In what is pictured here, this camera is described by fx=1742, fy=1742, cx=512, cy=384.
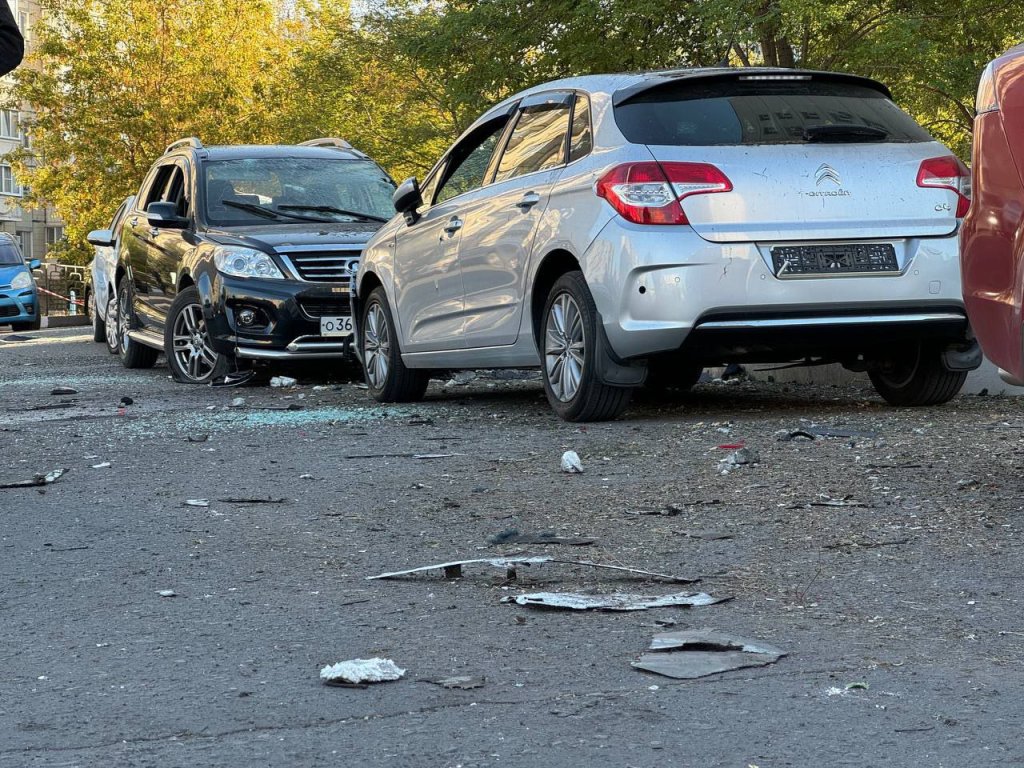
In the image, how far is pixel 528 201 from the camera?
29.9 ft

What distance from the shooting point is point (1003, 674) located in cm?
370

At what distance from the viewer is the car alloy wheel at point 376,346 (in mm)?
11211

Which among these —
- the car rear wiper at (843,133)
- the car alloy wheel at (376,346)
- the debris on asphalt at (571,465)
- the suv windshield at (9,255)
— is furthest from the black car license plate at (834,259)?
the suv windshield at (9,255)

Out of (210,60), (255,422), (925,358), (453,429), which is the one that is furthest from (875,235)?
(210,60)

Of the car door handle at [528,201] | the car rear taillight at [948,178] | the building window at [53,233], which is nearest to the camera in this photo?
the car rear taillight at [948,178]

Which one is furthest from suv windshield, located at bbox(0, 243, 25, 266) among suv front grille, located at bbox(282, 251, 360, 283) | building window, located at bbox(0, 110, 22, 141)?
building window, located at bbox(0, 110, 22, 141)

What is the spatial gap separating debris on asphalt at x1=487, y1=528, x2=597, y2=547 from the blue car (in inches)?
1107

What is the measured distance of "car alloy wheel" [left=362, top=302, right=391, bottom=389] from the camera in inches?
441

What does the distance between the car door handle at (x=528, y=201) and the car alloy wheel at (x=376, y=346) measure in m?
2.14

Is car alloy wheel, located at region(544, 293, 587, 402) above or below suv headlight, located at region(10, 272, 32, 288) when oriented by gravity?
above

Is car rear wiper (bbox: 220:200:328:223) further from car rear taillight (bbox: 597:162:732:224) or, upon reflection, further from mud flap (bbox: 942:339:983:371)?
mud flap (bbox: 942:339:983:371)

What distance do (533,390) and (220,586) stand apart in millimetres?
7514

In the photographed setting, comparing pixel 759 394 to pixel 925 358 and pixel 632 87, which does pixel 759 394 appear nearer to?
pixel 925 358

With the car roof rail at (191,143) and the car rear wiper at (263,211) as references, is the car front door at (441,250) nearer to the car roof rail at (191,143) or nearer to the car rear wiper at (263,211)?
the car rear wiper at (263,211)
